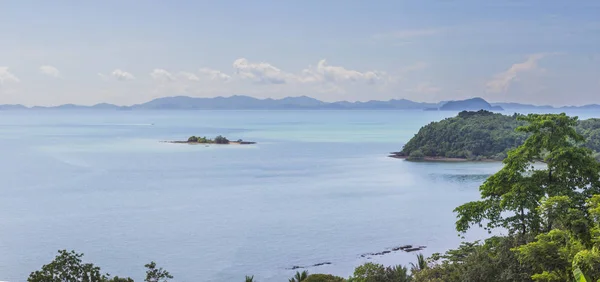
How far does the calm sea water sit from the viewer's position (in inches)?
555

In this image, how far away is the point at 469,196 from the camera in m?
22.4

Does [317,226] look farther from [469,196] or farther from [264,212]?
[469,196]

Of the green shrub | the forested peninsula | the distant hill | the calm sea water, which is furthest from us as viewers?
the distant hill

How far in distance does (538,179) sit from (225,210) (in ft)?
47.5

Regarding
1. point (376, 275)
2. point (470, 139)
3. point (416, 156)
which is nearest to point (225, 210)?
point (376, 275)

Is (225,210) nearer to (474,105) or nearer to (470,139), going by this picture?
(470,139)

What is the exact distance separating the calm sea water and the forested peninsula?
1.89 metres

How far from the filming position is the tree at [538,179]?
6020mm

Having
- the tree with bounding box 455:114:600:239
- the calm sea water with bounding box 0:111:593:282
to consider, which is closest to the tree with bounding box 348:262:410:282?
the tree with bounding box 455:114:600:239

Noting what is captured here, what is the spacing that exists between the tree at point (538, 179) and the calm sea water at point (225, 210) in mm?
6393

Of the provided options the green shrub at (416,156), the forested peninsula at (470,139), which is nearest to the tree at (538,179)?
the forested peninsula at (470,139)

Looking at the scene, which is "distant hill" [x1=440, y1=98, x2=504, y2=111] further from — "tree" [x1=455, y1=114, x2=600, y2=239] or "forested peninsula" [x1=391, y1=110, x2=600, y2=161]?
"tree" [x1=455, y1=114, x2=600, y2=239]

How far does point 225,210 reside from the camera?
65.3 feet

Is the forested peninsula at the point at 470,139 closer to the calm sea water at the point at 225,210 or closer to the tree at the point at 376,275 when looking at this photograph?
the calm sea water at the point at 225,210
